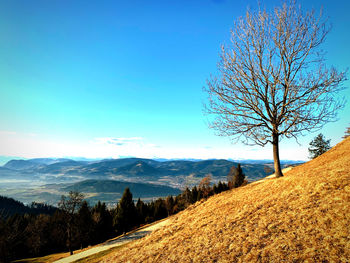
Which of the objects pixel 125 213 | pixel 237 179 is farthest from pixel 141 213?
pixel 237 179

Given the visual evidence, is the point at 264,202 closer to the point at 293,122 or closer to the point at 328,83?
the point at 293,122

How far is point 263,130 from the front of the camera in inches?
565

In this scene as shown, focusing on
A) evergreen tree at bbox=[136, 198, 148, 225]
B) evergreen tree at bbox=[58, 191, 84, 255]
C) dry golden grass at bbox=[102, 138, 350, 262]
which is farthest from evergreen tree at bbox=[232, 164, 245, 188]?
dry golden grass at bbox=[102, 138, 350, 262]

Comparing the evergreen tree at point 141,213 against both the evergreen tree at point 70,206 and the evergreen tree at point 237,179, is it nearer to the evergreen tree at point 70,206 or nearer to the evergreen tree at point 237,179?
the evergreen tree at point 70,206

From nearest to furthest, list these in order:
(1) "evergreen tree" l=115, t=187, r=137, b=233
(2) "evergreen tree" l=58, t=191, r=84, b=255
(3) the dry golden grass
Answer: (3) the dry golden grass, (2) "evergreen tree" l=58, t=191, r=84, b=255, (1) "evergreen tree" l=115, t=187, r=137, b=233

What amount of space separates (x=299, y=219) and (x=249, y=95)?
980 centimetres

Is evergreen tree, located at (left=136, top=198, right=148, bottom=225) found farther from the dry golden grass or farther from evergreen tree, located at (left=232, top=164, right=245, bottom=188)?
the dry golden grass

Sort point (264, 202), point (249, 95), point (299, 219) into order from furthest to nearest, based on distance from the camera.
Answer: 1. point (249, 95)
2. point (264, 202)
3. point (299, 219)

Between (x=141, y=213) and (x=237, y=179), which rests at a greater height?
(x=237, y=179)

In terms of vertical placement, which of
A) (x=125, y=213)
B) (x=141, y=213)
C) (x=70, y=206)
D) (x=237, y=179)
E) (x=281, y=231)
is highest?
(x=281, y=231)

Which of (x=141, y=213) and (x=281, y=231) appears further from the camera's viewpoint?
(x=141, y=213)

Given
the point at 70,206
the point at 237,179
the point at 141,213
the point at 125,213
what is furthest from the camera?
the point at 141,213

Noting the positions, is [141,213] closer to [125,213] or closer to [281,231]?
[125,213]

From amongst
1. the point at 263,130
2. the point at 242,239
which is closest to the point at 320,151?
the point at 263,130
